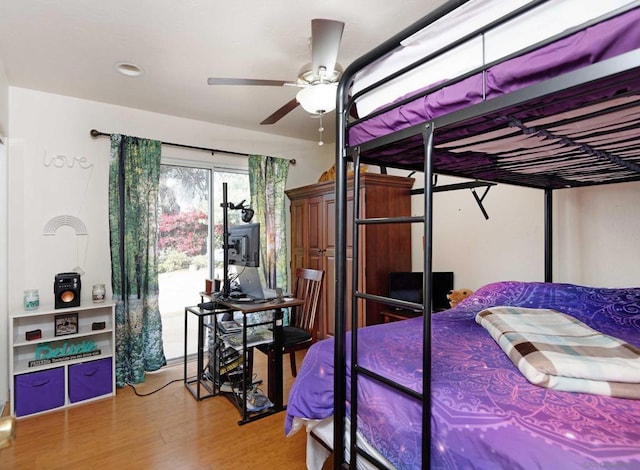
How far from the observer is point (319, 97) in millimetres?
2006

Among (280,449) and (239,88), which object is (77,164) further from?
(280,449)

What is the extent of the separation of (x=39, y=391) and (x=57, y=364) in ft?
0.64

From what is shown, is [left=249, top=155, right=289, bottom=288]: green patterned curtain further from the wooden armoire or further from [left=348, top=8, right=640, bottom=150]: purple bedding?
[left=348, top=8, right=640, bottom=150]: purple bedding

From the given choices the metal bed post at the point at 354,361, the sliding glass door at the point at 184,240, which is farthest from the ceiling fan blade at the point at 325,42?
the sliding glass door at the point at 184,240

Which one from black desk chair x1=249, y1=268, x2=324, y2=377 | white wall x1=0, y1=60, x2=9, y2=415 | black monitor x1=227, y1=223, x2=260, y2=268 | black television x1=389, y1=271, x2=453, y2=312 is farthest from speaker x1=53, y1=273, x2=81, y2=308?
black television x1=389, y1=271, x2=453, y2=312

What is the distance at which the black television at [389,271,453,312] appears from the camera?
3172mm

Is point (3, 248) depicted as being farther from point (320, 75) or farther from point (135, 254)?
point (320, 75)

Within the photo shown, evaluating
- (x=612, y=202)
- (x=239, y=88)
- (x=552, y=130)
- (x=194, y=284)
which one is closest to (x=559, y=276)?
(x=612, y=202)

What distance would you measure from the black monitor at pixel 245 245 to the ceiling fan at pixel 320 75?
0.96 meters

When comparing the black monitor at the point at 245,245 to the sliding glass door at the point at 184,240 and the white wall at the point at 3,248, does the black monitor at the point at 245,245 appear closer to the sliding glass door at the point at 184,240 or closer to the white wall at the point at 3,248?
the sliding glass door at the point at 184,240

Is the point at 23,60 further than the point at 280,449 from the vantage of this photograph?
Yes

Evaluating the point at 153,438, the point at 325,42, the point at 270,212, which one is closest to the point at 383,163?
the point at 325,42

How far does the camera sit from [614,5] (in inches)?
29.0

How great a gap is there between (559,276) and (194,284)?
3228mm
